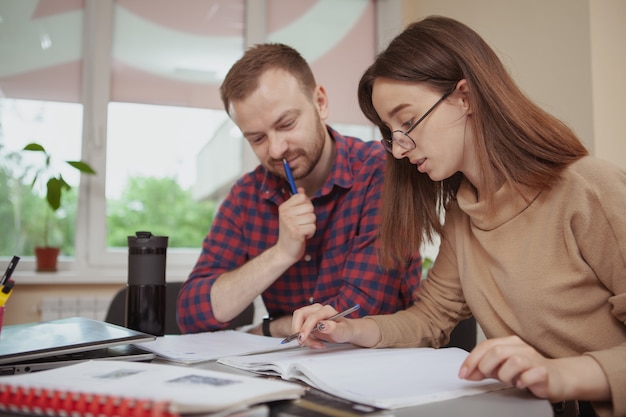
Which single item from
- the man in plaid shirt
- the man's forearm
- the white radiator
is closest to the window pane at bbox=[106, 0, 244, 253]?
the white radiator

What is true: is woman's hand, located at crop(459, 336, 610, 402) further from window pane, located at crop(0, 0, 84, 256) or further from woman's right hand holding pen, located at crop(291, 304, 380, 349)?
window pane, located at crop(0, 0, 84, 256)

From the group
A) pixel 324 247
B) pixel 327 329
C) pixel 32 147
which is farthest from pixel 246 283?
pixel 32 147

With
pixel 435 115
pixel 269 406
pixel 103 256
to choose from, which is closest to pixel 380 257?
pixel 435 115

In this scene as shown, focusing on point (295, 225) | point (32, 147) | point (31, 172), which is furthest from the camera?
point (31, 172)

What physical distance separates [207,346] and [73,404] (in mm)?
571

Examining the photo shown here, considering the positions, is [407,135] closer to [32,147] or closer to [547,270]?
[547,270]

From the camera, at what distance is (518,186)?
1.07 m

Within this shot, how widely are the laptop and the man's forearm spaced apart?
40 centimetres

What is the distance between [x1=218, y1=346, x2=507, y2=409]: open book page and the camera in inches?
28.1

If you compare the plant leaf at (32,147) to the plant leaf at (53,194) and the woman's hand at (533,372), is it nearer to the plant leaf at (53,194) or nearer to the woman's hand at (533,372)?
the plant leaf at (53,194)

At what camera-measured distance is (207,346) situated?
45.3 inches

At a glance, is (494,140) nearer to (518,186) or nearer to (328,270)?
(518,186)

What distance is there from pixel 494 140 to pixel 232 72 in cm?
82

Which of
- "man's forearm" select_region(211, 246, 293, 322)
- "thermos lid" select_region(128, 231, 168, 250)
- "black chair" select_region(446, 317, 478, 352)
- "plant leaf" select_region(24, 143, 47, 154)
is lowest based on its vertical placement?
"black chair" select_region(446, 317, 478, 352)
